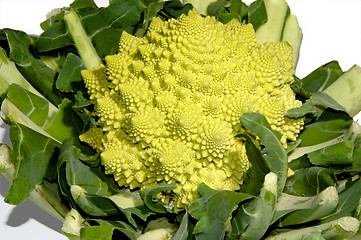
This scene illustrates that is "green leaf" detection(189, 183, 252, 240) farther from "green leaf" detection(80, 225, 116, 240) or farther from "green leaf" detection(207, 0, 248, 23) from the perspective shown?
"green leaf" detection(207, 0, 248, 23)

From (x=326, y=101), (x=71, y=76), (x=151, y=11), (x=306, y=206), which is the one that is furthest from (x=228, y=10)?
(x=306, y=206)

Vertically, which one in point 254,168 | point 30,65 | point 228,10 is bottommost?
point 254,168

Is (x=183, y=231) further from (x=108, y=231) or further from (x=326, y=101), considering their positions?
(x=326, y=101)

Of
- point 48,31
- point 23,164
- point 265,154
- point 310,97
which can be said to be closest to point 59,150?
point 23,164

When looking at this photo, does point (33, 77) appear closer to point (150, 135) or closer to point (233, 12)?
point (150, 135)

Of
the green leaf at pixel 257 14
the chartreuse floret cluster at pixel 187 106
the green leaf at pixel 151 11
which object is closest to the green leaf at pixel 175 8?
the green leaf at pixel 151 11
